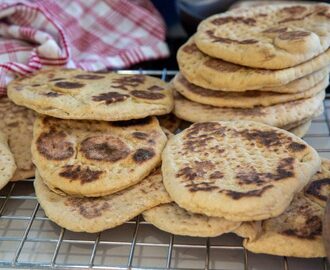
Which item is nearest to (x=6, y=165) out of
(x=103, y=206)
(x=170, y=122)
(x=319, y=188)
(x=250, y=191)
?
(x=103, y=206)

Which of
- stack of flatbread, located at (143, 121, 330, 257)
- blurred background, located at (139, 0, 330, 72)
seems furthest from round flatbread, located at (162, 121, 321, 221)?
blurred background, located at (139, 0, 330, 72)

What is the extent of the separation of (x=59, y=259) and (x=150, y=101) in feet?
1.54

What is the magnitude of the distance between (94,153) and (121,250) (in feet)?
0.79

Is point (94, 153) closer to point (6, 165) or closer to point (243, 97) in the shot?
point (6, 165)

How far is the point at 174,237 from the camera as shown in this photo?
128cm

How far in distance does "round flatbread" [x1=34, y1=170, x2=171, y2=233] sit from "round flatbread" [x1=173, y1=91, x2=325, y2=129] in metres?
0.27

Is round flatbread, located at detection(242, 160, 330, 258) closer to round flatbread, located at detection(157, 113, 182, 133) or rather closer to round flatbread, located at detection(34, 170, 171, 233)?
round flatbread, located at detection(34, 170, 171, 233)

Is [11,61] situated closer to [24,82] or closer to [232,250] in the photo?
[24,82]

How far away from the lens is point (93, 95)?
1.46 metres

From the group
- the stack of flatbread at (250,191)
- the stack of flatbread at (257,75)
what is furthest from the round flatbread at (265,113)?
the stack of flatbread at (250,191)

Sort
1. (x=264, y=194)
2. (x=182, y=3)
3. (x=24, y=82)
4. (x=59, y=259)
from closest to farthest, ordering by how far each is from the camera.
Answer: (x=264, y=194)
(x=59, y=259)
(x=24, y=82)
(x=182, y=3)

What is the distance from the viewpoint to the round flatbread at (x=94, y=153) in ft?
4.16

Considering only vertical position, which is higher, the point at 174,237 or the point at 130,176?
the point at 130,176

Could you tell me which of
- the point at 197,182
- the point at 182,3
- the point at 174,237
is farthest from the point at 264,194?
the point at 182,3
